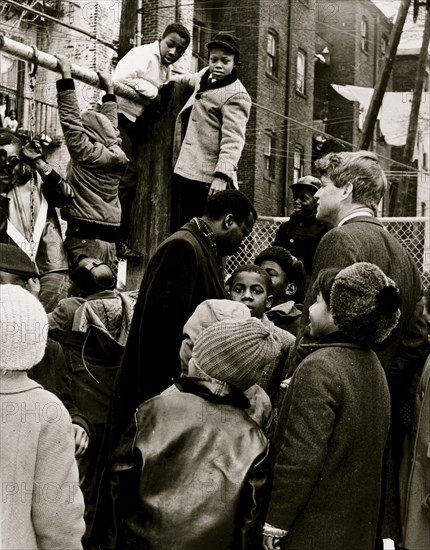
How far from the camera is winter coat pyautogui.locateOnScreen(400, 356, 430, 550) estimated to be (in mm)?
4648

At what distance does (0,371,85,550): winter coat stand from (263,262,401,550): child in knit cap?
38.1 inches

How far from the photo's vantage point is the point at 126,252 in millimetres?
6922

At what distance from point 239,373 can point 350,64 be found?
36.9m

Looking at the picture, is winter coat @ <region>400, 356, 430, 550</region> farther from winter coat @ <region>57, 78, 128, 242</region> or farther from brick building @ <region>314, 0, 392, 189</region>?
brick building @ <region>314, 0, 392, 189</region>

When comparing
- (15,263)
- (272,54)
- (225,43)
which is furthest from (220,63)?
(272,54)

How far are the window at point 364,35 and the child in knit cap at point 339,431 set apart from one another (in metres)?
37.7

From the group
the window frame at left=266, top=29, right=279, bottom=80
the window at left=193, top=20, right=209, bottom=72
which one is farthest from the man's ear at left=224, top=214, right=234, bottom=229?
the window frame at left=266, top=29, right=279, bottom=80

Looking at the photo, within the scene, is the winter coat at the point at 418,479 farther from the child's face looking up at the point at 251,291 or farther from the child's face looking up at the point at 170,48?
the child's face looking up at the point at 170,48

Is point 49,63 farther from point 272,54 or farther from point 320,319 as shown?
point 272,54

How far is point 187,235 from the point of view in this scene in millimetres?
5008

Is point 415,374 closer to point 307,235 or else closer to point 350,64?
point 307,235

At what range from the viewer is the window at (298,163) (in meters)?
34.6

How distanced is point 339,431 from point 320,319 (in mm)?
553

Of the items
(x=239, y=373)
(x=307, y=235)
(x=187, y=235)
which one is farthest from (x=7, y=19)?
(x=239, y=373)
